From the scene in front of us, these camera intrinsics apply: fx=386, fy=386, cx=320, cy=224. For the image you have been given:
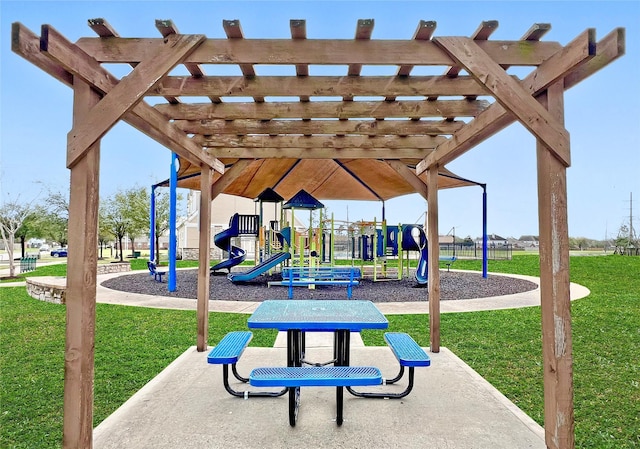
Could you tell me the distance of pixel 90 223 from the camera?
8.63 ft

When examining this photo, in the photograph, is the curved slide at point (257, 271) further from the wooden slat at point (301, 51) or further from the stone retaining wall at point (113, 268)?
the wooden slat at point (301, 51)

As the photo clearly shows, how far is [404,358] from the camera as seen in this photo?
3.25 meters

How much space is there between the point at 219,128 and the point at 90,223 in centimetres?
210

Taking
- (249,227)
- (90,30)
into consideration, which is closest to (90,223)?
(90,30)

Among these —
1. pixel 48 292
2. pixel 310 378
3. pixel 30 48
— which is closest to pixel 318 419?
pixel 310 378

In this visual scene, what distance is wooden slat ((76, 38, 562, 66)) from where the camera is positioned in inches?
104

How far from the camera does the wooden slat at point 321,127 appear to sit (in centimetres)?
433

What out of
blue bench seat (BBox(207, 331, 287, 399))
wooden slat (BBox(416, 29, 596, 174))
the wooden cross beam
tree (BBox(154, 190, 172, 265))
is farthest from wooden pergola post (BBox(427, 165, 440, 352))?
tree (BBox(154, 190, 172, 265))

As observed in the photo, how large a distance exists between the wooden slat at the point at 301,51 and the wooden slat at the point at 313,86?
1.67 ft

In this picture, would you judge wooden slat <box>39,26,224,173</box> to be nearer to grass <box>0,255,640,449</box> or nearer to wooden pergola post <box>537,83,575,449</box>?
grass <box>0,255,640,449</box>

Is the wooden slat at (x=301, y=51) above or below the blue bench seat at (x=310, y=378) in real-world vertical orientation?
above

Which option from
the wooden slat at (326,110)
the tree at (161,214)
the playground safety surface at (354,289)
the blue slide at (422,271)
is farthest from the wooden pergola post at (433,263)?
the tree at (161,214)

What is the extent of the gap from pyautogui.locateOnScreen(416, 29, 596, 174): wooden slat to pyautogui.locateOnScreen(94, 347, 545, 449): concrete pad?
2.53m

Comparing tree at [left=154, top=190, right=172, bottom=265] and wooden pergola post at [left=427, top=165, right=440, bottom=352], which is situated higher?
tree at [left=154, top=190, right=172, bottom=265]
